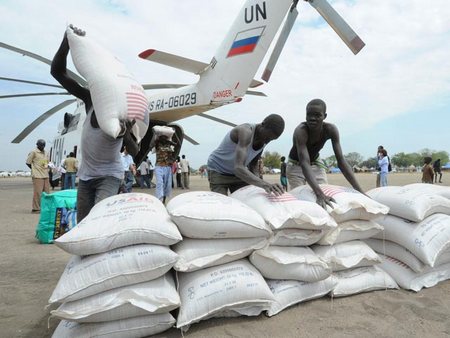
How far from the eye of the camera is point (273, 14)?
6574 mm

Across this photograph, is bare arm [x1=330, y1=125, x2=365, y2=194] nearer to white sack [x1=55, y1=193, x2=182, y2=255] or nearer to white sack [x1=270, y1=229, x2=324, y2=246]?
white sack [x1=270, y1=229, x2=324, y2=246]

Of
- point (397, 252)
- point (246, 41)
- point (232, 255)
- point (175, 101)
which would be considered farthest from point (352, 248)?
point (175, 101)

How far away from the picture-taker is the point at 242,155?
2.56 m

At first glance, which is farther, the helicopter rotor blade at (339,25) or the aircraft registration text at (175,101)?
the aircraft registration text at (175,101)

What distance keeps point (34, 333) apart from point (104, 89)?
1498 millimetres

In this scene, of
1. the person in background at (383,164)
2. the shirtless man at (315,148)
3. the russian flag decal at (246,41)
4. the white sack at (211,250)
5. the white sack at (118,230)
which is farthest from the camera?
the person in background at (383,164)

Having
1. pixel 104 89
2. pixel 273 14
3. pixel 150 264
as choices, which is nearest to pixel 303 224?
pixel 150 264

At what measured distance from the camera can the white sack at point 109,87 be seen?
6.99 ft

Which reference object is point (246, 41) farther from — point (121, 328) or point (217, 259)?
point (121, 328)

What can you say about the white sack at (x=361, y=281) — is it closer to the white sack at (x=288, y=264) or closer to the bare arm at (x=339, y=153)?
the white sack at (x=288, y=264)

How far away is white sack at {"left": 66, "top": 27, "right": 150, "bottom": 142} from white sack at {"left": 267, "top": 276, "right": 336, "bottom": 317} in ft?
4.52

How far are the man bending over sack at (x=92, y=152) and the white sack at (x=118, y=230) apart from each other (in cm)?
41

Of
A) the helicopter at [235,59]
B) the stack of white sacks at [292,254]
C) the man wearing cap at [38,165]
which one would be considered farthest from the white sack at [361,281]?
the man wearing cap at [38,165]

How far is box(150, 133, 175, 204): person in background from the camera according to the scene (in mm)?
6113
